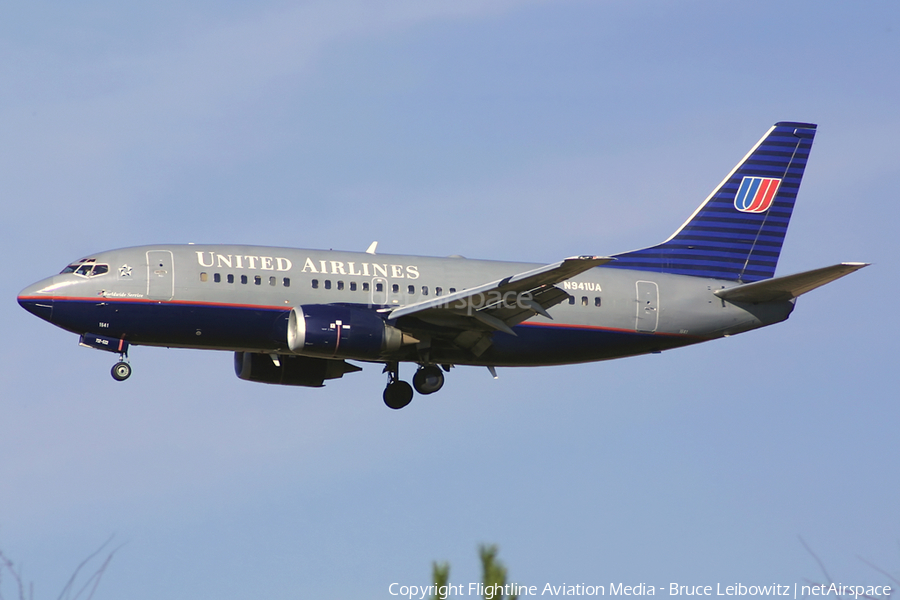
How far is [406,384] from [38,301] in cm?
1130

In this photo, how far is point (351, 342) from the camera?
3584cm

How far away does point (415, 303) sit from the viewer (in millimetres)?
38062

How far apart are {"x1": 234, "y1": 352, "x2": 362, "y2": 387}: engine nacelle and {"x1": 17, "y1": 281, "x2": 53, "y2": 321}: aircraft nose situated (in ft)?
23.0

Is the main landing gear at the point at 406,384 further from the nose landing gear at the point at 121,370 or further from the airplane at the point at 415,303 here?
the nose landing gear at the point at 121,370

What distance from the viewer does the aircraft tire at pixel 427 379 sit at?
128 ft

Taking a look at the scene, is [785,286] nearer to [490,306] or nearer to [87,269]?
[490,306]

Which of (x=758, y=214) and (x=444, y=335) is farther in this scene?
(x=758, y=214)

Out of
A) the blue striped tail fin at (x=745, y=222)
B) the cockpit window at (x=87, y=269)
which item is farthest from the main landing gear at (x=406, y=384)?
the cockpit window at (x=87, y=269)

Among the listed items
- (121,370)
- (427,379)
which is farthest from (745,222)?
(121,370)

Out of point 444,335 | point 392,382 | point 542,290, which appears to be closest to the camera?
point 542,290

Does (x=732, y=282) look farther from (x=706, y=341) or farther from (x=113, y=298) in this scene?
(x=113, y=298)

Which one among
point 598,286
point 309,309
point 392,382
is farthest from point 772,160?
point 309,309

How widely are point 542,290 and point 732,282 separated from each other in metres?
10.1

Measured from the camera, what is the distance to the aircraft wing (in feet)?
112
